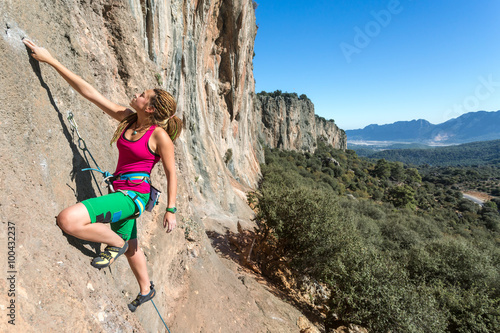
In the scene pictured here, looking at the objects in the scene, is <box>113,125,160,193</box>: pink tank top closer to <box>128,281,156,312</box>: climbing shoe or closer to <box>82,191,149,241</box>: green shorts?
<box>82,191,149,241</box>: green shorts

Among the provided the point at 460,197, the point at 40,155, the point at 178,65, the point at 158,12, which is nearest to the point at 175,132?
the point at 40,155

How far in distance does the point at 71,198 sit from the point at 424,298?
10962mm

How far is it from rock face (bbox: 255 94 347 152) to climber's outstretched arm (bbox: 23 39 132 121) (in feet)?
192

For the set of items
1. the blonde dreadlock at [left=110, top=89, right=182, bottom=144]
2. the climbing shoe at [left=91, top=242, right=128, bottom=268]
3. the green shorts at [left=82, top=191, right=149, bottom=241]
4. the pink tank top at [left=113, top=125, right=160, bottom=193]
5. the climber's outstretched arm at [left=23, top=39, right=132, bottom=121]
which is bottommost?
the climbing shoe at [left=91, top=242, right=128, bottom=268]

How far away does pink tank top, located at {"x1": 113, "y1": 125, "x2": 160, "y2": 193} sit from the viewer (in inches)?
101

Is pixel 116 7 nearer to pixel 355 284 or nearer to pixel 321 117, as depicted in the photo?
pixel 355 284

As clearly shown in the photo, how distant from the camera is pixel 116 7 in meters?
5.85

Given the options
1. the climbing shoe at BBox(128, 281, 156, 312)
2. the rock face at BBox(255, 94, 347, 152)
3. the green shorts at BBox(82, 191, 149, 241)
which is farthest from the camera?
the rock face at BBox(255, 94, 347, 152)

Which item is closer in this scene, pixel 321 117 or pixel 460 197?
pixel 460 197

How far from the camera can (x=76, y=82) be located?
2742 mm

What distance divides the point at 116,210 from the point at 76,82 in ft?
5.12

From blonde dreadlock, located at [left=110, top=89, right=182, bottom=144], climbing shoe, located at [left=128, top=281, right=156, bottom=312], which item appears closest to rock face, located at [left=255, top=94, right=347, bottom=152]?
blonde dreadlock, located at [left=110, top=89, right=182, bottom=144]

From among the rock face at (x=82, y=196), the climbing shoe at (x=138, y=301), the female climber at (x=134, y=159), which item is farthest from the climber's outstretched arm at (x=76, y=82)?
the climbing shoe at (x=138, y=301)

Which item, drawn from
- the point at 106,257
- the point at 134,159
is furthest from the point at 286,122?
the point at 106,257
